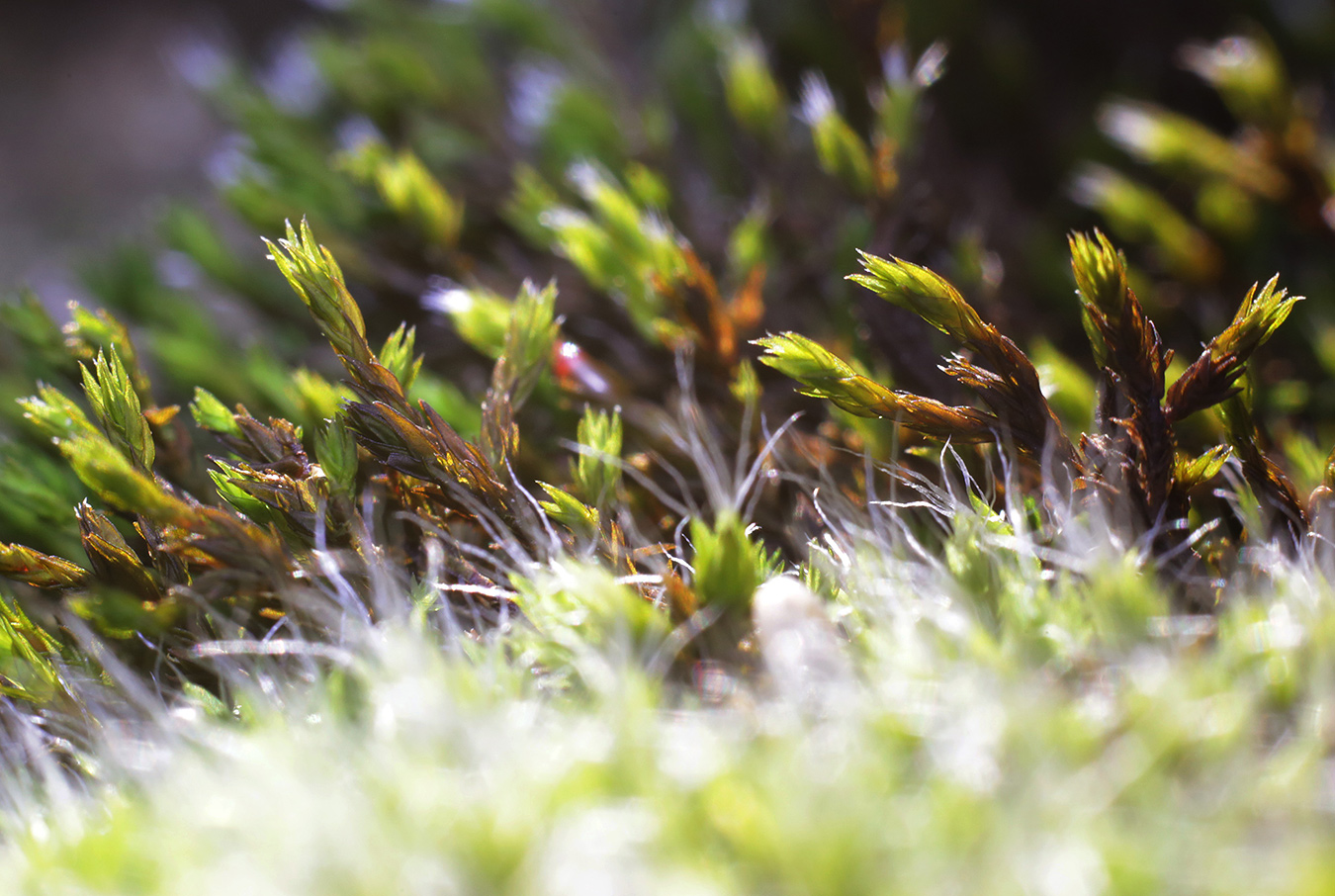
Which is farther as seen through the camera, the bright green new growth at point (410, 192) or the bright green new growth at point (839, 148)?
the bright green new growth at point (410, 192)

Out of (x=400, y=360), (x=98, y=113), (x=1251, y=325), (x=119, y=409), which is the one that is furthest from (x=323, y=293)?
(x=98, y=113)

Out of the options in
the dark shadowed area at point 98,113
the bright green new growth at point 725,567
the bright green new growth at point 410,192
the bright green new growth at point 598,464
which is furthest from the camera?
the dark shadowed area at point 98,113

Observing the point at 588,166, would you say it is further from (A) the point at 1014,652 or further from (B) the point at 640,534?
(A) the point at 1014,652

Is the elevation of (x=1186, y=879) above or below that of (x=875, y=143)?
below

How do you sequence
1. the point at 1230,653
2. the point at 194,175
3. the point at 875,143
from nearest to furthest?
the point at 1230,653 < the point at 875,143 < the point at 194,175

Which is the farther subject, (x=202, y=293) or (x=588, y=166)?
(x=202, y=293)

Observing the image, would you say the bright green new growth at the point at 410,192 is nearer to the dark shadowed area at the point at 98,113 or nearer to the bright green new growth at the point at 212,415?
the bright green new growth at the point at 212,415

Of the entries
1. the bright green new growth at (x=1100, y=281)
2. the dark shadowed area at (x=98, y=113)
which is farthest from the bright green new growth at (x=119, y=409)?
the dark shadowed area at (x=98, y=113)

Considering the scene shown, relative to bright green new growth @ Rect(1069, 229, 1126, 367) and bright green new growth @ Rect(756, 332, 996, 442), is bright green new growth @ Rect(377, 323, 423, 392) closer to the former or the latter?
bright green new growth @ Rect(756, 332, 996, 442)

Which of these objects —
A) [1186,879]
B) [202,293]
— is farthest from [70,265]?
[1186,879]

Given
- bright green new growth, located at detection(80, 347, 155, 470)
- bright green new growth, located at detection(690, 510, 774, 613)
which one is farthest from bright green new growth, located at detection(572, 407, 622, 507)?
bright green new growth, located at detection(80, 347, 155, 470)

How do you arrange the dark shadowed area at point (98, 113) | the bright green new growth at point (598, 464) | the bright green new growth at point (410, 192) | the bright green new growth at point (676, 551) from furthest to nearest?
the dark shadowed area at point (98, 113) → the bright green new growth at point (410, 192) → the bright green new growth at point (598, 464) → the bright green new growth at point (676, 551)
